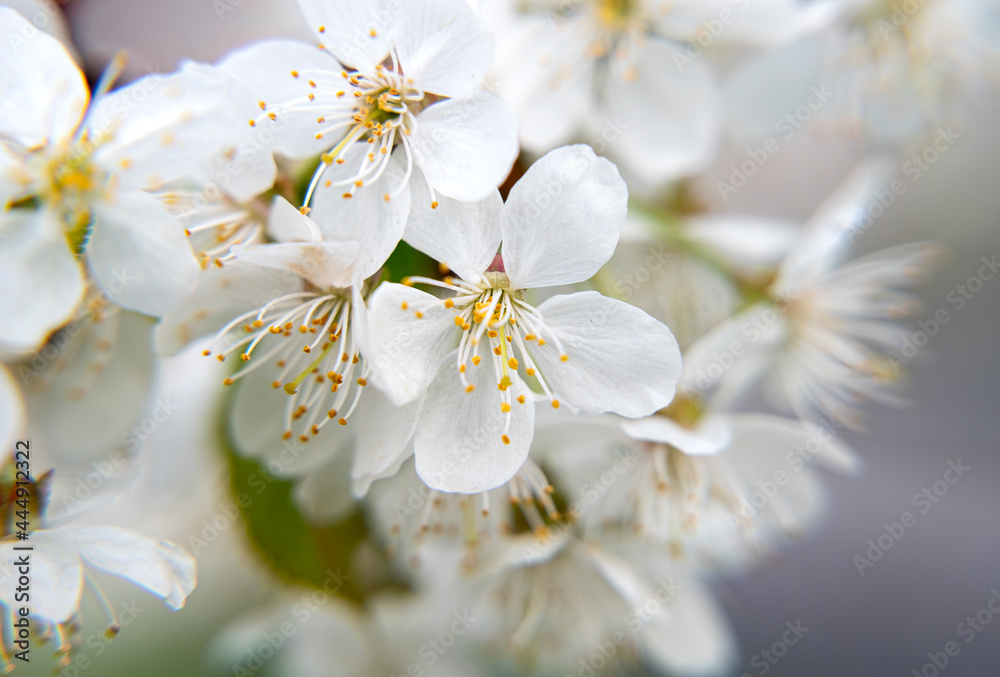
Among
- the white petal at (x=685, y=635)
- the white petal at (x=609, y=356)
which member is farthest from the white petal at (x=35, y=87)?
the white petal at (x=685, y=635)

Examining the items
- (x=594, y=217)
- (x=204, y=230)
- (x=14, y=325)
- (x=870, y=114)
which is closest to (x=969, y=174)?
(x=870, y=114)

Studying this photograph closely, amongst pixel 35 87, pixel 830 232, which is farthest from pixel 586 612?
pixel 35 87

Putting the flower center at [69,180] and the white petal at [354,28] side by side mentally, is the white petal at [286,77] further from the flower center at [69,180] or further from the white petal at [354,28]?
the flower center at [69,180]

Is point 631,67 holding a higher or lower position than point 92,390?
higher

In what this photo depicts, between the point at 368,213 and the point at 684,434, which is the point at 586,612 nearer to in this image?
the point at 684,434

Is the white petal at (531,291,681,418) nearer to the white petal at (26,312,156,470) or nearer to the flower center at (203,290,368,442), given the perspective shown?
the flower center at (203,290,368,442)

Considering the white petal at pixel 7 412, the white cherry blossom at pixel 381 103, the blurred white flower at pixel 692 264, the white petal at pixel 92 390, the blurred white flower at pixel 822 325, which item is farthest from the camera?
the blurred white flower at pixel 692 264
